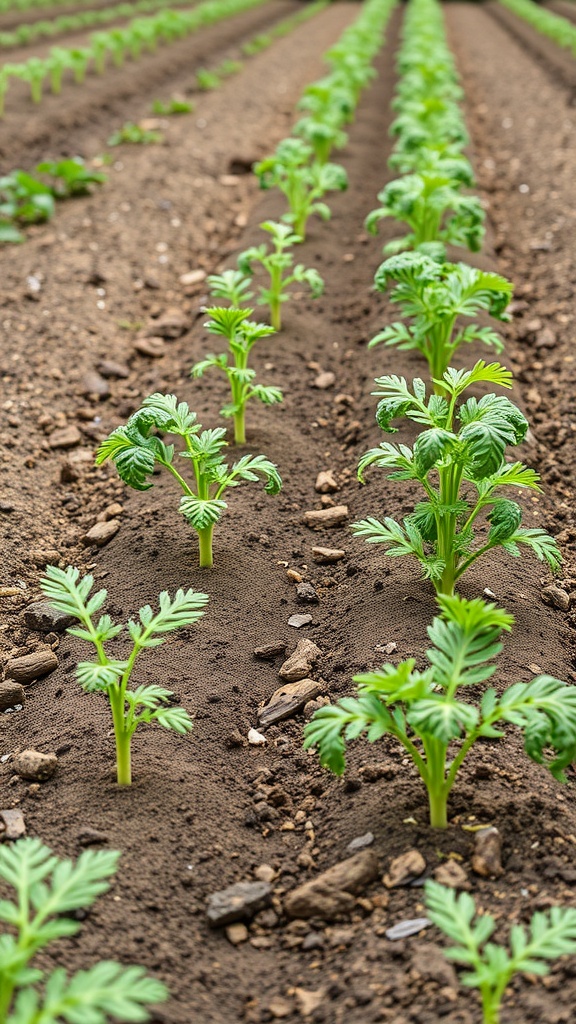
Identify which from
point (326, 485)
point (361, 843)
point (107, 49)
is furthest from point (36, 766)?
point (107, 49)

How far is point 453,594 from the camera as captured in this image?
3.60 meters

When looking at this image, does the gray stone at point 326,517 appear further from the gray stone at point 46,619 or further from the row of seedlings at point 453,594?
the gray stone at point 46,619

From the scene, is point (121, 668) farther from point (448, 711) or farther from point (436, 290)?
point (436, 290)

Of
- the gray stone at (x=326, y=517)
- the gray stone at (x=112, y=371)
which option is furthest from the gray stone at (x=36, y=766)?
the gray stone at (x=112, y=371)

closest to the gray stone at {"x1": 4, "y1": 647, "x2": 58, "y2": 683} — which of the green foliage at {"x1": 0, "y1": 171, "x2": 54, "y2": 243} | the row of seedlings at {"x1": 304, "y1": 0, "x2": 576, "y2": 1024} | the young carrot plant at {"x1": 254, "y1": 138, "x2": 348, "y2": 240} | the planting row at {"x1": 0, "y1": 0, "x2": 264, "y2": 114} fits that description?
the row of seedlings at {"x1": 304, "y1": 0, "x2": 576, "y2": 1024}

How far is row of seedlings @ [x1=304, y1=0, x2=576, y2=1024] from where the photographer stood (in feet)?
7.35

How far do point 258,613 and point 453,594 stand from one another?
0.76 metres

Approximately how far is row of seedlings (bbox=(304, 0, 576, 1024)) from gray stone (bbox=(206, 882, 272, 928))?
429mm

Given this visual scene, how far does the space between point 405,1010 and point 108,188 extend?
7.48 m

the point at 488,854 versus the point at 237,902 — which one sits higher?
the point at 488,854

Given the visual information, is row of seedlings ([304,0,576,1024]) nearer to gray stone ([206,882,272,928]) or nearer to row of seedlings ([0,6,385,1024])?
gray stone ([206,882,272,928])

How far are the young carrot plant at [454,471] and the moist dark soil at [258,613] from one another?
11.6 inches

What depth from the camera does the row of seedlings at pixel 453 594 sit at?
2.24 meters

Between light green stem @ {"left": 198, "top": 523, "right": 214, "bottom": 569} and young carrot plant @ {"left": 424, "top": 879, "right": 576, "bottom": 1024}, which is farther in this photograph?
light green stem @ {"left": 198, "top": 523, "right": 214, "bottom": 569}
